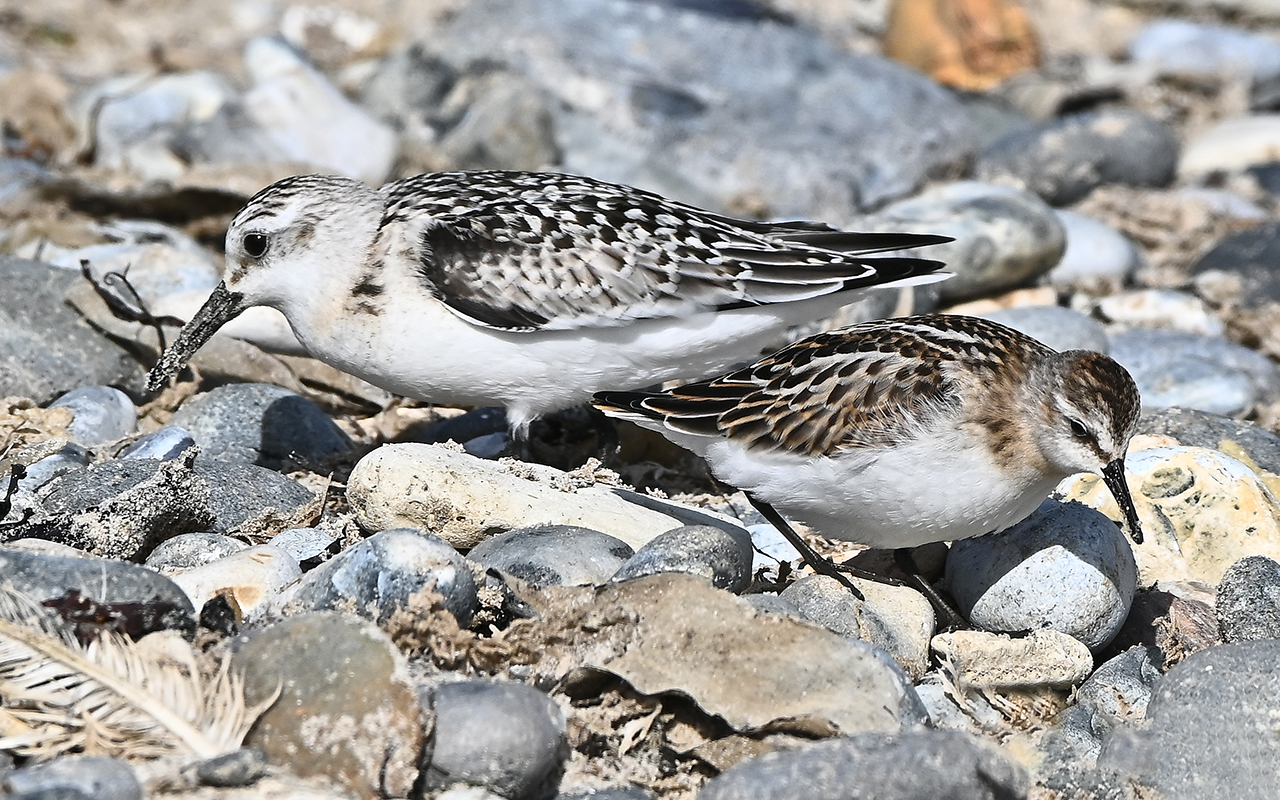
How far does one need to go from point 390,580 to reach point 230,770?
3.24ft

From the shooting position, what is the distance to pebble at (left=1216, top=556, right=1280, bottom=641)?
5520mm

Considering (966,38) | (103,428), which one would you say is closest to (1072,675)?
(103,428)

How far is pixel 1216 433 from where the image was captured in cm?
703

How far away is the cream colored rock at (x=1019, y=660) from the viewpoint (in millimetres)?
5348

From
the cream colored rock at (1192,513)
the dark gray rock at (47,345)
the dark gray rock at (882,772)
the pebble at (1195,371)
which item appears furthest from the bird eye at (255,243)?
the pebble at (1195,371)

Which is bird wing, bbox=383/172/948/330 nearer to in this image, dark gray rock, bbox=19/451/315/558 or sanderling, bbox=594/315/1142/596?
sanderling, bbox=594/315/1142/596

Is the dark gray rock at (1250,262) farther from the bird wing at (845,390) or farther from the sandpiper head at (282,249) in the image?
the sandpiper head at (282,249)

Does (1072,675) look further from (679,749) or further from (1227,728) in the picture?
(679,749)

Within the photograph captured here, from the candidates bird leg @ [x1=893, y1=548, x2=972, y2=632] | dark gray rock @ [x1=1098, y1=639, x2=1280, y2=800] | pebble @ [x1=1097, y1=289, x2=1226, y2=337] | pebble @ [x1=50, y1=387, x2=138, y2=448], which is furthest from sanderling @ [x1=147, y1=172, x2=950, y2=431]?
pebble @ [x1=1097, y1=289, x2=1226, y2=337]

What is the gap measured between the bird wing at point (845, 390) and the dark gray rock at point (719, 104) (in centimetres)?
516

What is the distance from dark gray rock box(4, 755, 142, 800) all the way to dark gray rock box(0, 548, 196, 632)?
2.24ft

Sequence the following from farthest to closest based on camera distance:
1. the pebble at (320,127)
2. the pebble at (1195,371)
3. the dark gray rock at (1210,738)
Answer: the pebble at (320,127)
the pebble at (1195,371)
the dark gray rock at (1210,738)

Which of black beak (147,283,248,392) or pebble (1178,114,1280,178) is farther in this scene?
pebble (1178,114,1280,178)

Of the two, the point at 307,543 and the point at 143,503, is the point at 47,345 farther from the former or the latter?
the point at 307,543
